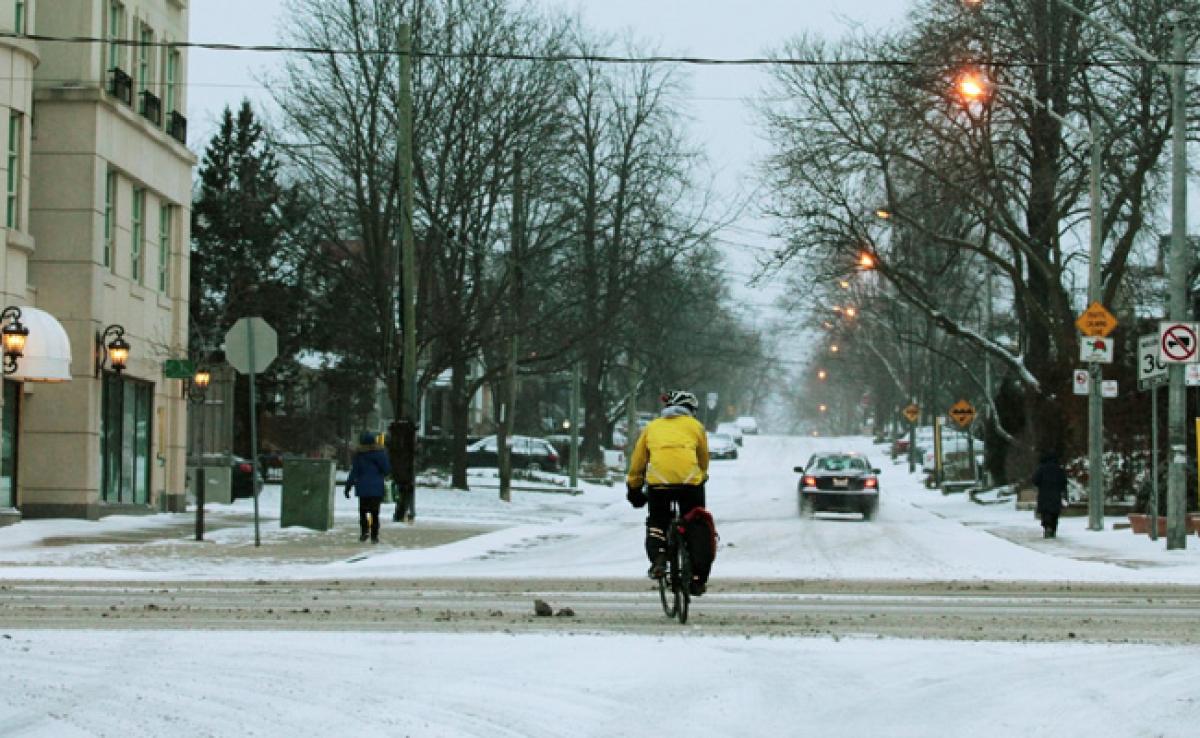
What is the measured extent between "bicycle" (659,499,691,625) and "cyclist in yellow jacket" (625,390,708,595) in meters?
0.06

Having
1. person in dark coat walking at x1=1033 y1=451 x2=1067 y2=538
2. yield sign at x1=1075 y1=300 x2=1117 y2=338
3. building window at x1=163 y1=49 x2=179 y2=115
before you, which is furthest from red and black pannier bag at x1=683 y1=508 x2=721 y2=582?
building window at x1=163 y1=49 x2=179 y2=115

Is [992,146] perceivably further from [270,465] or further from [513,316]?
[270,465]

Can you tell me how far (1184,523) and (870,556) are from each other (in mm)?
4774

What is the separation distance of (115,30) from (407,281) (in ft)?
24.3

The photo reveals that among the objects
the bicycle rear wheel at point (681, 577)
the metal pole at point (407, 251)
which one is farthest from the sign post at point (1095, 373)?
the bicycle rear wheel at point (681, 577)

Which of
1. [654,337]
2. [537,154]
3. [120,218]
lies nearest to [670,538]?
[120,218]

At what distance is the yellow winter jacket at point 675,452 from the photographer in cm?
1373

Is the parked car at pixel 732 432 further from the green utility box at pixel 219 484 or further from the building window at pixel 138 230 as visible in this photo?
the building window at pixel 138 230

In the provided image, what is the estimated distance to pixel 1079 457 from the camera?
4044 cm

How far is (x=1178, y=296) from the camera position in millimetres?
26906

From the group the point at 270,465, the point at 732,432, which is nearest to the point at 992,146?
the point at 270,465

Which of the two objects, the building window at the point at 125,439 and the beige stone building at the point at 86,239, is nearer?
the beige stone building at the point at 86,239

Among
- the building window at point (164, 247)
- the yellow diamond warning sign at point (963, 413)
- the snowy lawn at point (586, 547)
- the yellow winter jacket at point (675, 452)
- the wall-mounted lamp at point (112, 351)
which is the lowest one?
the snowy lawn at point (586, 547)

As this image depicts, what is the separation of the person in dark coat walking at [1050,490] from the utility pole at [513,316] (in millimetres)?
14239
